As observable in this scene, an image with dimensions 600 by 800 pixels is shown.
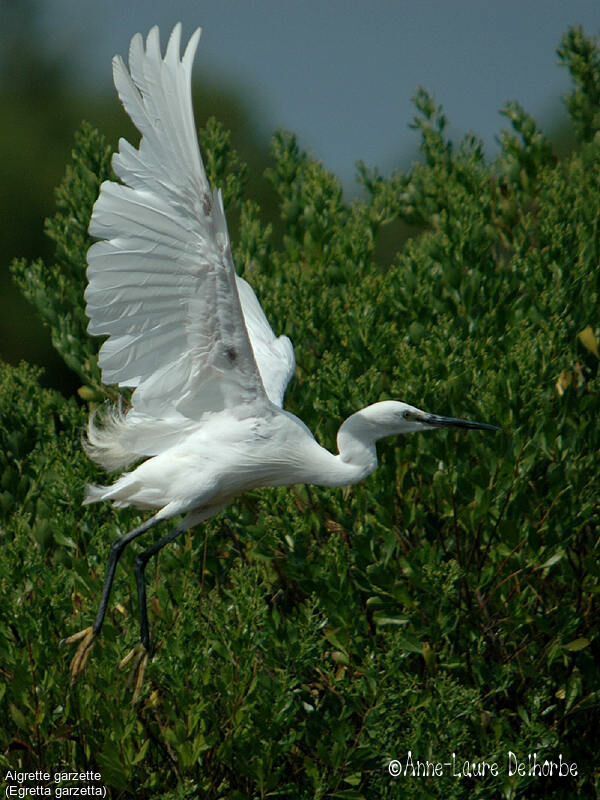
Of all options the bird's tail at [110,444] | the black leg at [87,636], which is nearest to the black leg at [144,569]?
the black leg at [87,636]

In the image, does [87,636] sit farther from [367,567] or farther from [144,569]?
[367,567]

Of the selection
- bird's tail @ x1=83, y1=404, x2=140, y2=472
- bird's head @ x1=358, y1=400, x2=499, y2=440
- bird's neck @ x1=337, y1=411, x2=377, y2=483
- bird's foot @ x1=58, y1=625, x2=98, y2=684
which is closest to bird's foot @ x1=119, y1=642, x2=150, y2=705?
bird's foot @ x1=58, y1=625, x2=98, y2=684

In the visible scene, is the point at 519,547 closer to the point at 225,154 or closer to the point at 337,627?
the point at 337,627

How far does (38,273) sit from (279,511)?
2725 mm

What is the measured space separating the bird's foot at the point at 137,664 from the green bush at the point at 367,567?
8 centimetres

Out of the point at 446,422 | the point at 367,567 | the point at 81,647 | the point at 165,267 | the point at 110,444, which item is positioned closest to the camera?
the point at 165,267

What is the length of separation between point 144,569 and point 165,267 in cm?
130

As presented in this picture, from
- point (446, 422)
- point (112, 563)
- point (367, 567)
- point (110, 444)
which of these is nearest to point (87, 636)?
point (112, 563)

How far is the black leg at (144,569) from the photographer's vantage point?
4.22m

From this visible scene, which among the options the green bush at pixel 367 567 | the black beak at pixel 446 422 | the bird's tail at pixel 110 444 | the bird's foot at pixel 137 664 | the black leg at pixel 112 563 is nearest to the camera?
the green bush at pixel 367 567

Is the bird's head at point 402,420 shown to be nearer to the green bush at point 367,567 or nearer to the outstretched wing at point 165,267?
the green bush at point 367,567

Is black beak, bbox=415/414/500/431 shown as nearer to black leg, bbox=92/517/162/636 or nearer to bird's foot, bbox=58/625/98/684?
black leg, bbox=92/517/162/636

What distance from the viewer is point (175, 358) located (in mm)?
4336

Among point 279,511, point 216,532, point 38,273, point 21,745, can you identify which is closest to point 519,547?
point 279,511
